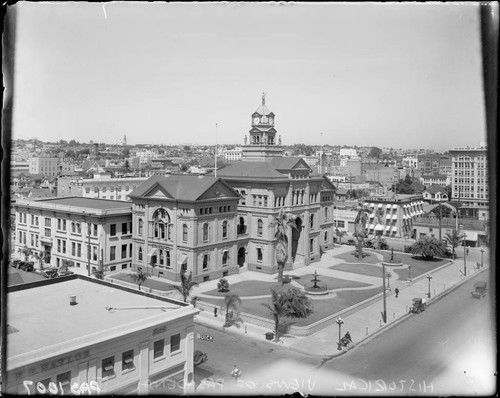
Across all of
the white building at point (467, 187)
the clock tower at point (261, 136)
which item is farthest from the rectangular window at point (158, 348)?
the white building at point (467, 187)

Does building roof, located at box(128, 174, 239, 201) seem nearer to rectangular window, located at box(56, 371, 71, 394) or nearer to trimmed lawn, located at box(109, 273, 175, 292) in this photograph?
trimmed lawn, located at box(109, 273, 175, 292)

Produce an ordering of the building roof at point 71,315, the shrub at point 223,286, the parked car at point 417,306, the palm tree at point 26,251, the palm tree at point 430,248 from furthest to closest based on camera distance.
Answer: the palm tree at point 430,248, the palm tree at point 26,251, the shrub at point 223,286, the parked car at point 417,306, the building roof at point 71,315

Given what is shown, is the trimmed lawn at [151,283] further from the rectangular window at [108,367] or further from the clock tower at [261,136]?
the clock tower at [261,136]

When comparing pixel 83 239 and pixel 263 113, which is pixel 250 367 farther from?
pixel 263 113

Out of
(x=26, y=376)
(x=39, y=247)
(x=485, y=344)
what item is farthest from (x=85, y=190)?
(x=485, y=344)

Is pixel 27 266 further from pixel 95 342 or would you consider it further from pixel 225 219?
pixel 95 342

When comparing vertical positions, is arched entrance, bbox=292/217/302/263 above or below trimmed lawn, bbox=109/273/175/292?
above

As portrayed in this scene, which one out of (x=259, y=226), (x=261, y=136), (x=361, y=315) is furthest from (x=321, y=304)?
(x=261, y=136)

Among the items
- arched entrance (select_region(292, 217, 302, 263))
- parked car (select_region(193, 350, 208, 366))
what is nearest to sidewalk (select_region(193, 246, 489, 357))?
arched entrance (select_region(292, 217, 302, 263))
